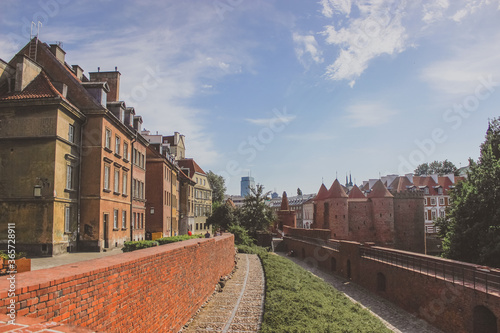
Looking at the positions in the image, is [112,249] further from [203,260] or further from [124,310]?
[124,310]

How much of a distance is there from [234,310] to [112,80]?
22.6m

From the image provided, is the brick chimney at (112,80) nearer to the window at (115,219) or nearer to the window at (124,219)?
→ the window at (124,219)

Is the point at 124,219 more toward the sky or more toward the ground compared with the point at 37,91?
more toward the ground

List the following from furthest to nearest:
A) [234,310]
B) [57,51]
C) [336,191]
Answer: [336,191] → [57,51] → [234,310]

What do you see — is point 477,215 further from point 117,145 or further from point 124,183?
point 117,145

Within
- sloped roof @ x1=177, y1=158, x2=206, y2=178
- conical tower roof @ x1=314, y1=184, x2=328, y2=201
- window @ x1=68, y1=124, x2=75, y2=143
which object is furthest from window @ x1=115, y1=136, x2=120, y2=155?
conical tower roof @ x1=314, y1=184, x2=328, y2=201

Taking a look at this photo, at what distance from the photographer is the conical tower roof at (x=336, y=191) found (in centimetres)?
5522

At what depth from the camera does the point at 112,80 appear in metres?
29.6

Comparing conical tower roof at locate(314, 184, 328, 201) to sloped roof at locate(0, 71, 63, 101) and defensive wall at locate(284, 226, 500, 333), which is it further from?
sloped roof at locate(0, 71, 63, 101)

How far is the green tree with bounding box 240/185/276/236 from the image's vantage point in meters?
50.3

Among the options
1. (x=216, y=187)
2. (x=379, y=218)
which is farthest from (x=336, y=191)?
(x=216, y=187)

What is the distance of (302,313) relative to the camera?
11.7 metres

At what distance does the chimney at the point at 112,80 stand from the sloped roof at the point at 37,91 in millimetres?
9137

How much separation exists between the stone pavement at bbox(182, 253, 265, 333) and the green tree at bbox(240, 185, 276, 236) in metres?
30.6
